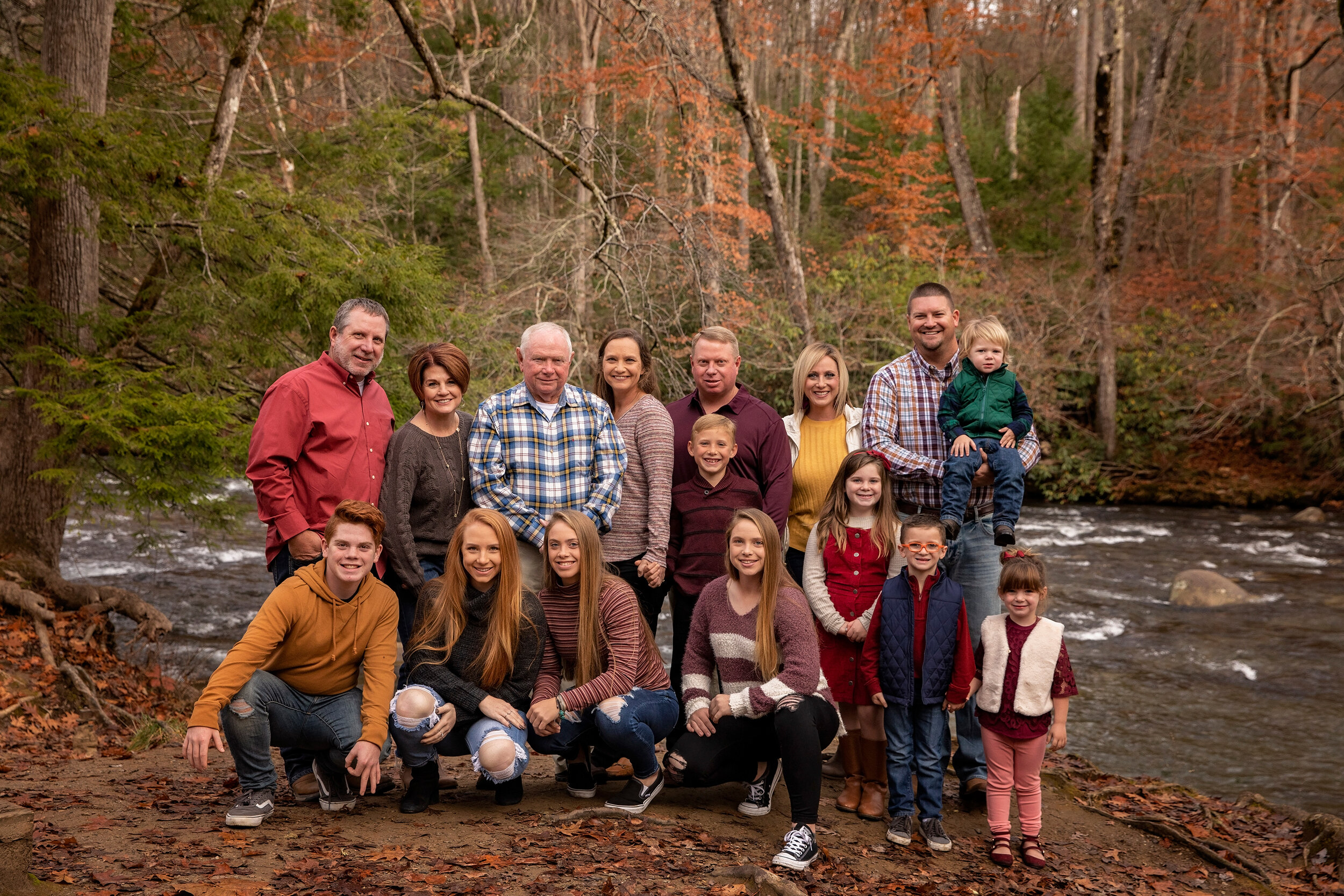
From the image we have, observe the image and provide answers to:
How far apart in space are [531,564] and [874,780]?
1740 mm

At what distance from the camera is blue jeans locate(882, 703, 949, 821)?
13.2 feet

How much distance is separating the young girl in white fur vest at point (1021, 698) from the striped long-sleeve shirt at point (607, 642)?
1.36m

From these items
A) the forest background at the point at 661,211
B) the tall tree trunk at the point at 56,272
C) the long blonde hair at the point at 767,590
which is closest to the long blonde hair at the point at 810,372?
the long blonde hair at the point at 767,590

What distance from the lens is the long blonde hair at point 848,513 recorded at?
13.8ft

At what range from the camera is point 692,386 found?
37.4 feet

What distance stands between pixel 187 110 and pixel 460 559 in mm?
6525

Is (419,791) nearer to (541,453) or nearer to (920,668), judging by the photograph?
(541,453)

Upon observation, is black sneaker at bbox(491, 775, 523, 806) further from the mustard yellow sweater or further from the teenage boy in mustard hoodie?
the mustard yellow sweater

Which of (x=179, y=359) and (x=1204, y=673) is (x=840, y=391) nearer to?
(x=179, y=359)

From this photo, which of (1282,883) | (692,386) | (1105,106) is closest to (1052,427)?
(1105,106)

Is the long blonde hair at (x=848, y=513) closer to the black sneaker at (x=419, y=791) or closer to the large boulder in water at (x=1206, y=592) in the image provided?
the black sneaker at (x=419, y=791)

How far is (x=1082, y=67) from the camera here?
84.1ft

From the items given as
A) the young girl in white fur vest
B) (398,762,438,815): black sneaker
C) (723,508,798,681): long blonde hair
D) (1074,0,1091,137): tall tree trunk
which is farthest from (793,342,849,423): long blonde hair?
(1074,0,1091,137): tall tree trunk

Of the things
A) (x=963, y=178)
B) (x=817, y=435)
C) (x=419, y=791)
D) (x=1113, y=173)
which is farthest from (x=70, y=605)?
(x=1113, y=173)
